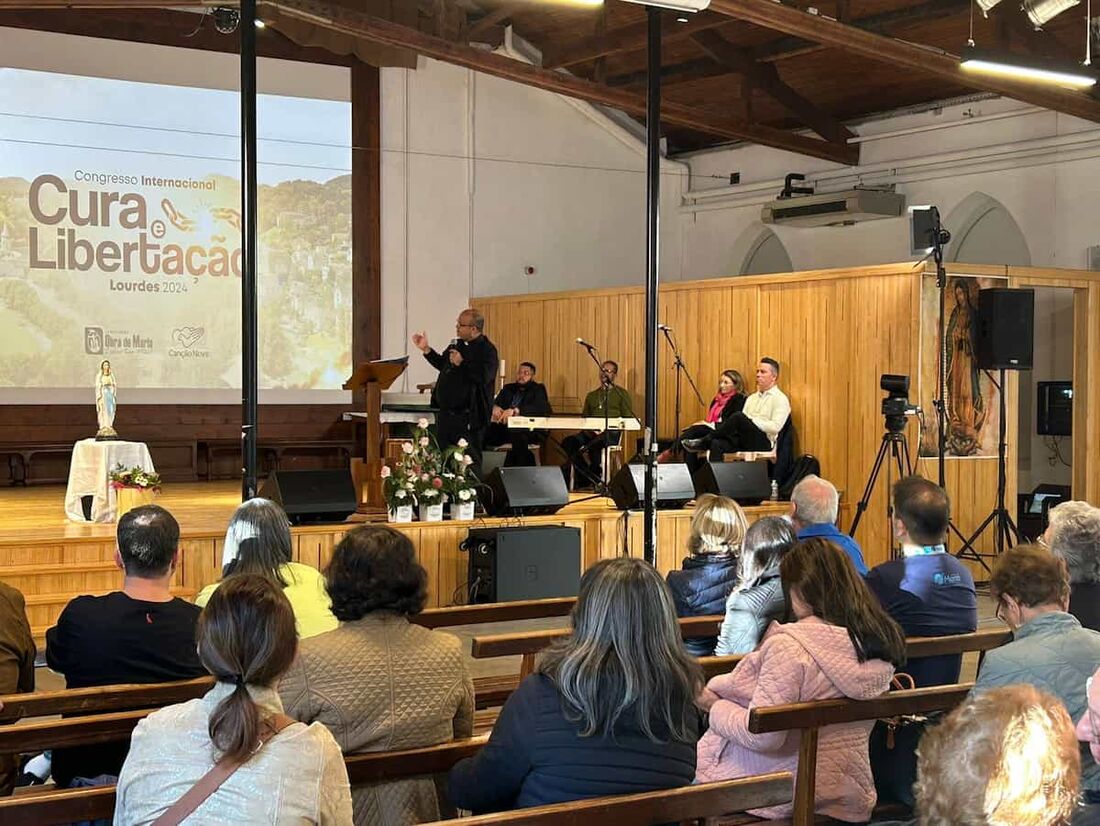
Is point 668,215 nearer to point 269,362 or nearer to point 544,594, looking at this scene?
point 269,362

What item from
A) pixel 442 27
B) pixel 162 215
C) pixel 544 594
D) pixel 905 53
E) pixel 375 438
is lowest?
pixel 544 594

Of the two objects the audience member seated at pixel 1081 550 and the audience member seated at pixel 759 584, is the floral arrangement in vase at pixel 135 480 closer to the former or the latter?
the audience member seated at pixel 759 584

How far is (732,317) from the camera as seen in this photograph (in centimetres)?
1138

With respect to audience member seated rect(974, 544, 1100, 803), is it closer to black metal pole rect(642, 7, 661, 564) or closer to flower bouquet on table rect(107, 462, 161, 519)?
black metal pole rect(642, 7, 661, 564)

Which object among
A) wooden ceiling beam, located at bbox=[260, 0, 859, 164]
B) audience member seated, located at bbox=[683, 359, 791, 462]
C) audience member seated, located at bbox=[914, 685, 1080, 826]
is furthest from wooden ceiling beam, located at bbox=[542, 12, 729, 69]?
audience member seated, located at bbox=[914, 685, 1080, 826]

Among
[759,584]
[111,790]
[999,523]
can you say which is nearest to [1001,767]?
[111,790]

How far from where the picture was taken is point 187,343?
12781 mm

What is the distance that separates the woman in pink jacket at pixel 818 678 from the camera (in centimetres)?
318

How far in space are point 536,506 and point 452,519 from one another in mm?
584

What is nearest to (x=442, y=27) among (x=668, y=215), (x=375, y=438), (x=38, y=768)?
(x=668, y=215)

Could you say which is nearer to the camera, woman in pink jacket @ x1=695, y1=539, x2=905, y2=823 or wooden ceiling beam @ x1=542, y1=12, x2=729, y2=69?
woman in pink jacket @ x1=695, y1=539, x2=905, y2=823

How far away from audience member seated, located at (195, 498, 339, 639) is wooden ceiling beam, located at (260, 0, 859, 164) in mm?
8130

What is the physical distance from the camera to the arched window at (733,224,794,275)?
1454cm

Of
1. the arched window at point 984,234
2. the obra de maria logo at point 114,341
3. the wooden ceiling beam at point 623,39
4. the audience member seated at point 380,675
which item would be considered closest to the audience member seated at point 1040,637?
the audience member seated at point 380,675
